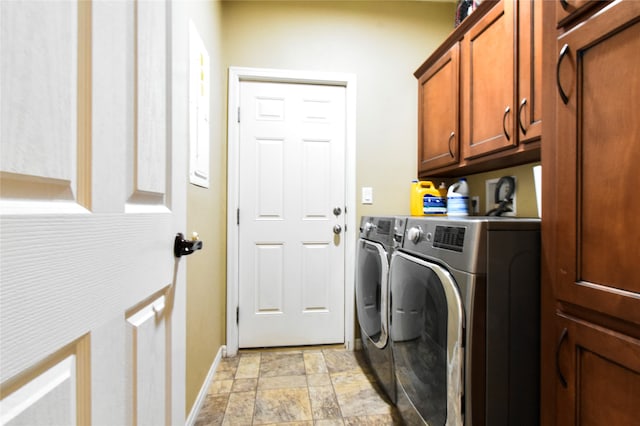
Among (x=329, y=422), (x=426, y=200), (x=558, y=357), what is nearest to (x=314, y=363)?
(x=329, y=422)

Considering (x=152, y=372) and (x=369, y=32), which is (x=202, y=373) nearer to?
(x=152, y=372)

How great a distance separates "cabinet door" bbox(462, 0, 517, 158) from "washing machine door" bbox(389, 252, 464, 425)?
0.74 metres

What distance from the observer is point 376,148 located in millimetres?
2258

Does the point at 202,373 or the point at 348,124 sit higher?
the point at 348,124

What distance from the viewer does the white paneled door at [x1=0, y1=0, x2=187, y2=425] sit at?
32cm

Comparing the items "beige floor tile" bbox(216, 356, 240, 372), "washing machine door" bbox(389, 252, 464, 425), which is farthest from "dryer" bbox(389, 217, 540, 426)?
"beige floor tile" bbox(216, 356, 240, 372)

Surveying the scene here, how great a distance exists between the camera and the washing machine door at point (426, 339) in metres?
0.93

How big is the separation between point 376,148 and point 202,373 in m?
1.86

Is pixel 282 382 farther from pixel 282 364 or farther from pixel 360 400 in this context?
pixel 360 400

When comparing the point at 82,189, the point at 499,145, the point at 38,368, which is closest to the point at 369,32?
the point at 499,145

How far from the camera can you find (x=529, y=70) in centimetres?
122

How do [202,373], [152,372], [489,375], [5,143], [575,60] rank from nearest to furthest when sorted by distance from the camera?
[5,143] → [152,372] → [575,60] → [489,375] → [202,373]

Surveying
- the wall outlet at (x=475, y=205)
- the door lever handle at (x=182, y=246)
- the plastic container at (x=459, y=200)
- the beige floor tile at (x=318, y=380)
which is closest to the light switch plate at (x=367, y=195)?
the plastic container at (x=459, y=200)

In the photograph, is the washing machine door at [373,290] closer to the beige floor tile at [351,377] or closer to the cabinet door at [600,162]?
the beige floor tile at [351,377]
